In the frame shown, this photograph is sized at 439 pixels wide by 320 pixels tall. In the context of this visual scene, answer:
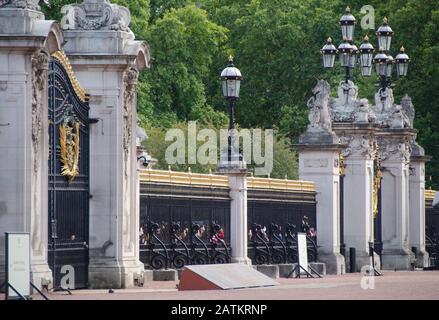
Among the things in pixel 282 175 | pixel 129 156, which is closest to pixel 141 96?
pixel 282 175

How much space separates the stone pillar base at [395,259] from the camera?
4991 cm

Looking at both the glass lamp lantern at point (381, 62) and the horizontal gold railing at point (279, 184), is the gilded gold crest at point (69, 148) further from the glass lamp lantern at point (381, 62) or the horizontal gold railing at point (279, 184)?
the glass lamp lantern at point (381, 62)

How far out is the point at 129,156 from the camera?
3198cm

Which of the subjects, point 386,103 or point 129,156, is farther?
point 386,103

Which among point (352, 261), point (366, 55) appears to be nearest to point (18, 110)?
point (352, 261)

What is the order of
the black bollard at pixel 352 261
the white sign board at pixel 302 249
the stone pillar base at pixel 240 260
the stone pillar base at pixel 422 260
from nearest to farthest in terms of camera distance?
the white sign board at pixel 302 249, the stone pillar base at pixel 240 260, the black bollard at pixel 352 261, the stone pillar base at pixel 422 260

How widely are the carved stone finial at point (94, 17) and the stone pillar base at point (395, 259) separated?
1999cm

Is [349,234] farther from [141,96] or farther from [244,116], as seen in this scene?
[244,116]

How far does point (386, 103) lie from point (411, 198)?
3299mm

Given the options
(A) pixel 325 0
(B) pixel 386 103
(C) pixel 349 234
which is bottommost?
(C) pixel 349 234

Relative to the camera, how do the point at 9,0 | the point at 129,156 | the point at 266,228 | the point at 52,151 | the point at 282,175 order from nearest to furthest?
the point at 9,0, the point at 52,151, the point at 129,156, the point at 266,228, the point at 282,175

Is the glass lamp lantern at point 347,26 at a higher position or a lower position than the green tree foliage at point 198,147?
higher

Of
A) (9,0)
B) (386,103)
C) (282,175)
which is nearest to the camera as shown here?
(9,0)

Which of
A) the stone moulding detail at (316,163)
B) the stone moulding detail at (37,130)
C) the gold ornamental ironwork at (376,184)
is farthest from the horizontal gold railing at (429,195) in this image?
the stone moulding detail at (37,130)
